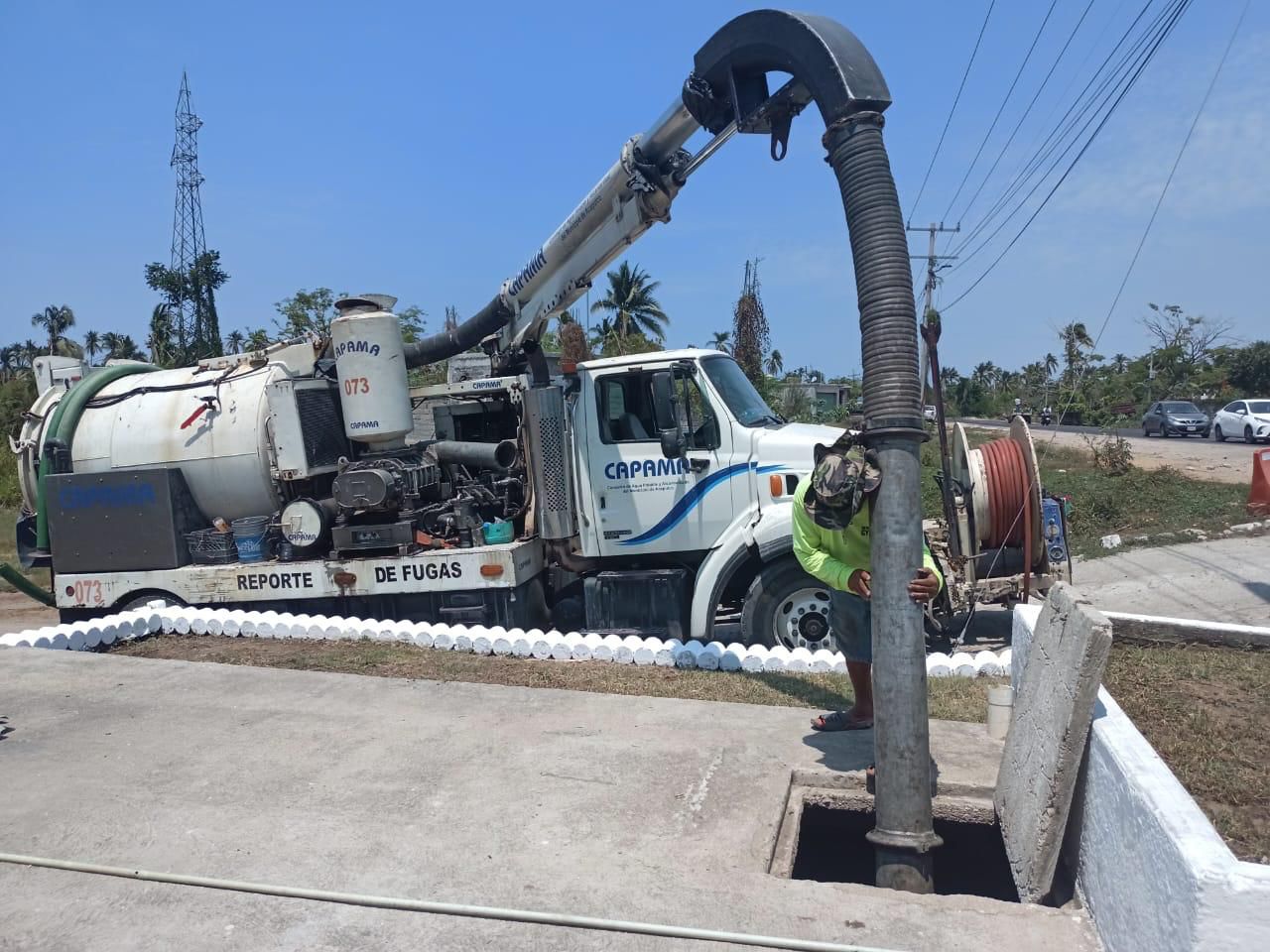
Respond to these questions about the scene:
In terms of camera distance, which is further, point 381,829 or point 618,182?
point 618,182

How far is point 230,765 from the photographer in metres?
4.71

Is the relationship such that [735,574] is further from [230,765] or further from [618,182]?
[230,765]

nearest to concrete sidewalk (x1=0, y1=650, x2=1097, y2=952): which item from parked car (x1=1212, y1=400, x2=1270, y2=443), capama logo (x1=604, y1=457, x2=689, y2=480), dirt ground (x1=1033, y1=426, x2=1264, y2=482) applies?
capama logo (x1=604, y1=457, x2=689, y2=480)

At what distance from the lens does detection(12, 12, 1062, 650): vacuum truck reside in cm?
730

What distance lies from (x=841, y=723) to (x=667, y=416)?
9.70ft

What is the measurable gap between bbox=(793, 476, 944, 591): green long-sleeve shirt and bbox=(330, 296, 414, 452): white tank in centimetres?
425

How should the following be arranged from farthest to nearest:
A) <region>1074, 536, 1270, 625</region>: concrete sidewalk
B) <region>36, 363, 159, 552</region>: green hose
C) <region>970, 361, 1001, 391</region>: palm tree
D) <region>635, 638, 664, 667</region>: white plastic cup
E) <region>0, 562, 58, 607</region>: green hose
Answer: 1. <region>970, 361, 1001, 391</region>: palm tree
2. <region>1074, 536, 1270, 625</region>: concrete sidewalk
3. <region>0, 562, 58, 607</region>: green hose
4. <region>36, 363, 159, 552</region>: green hose
5. <region>635, 638, 664, 667</region>: white plastic cup

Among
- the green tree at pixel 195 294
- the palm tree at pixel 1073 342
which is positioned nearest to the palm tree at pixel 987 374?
the palm tree at pixel 1073 342

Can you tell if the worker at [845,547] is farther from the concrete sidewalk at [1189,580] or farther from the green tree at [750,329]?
the green tree at [750,329]

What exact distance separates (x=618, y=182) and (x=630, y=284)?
108 ft

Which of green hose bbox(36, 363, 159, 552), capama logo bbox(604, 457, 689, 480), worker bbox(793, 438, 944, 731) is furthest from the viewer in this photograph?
green hose bbox(36, 363, 159, 552)

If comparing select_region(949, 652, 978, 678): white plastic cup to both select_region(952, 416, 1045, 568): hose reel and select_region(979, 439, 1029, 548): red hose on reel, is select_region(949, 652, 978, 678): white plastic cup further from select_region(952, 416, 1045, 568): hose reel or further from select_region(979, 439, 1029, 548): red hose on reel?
select_region(979, 439, 1029, 548): red hose on reel

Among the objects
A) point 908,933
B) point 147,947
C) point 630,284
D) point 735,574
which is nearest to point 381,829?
point 147,947

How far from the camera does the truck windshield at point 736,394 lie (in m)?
7.45
